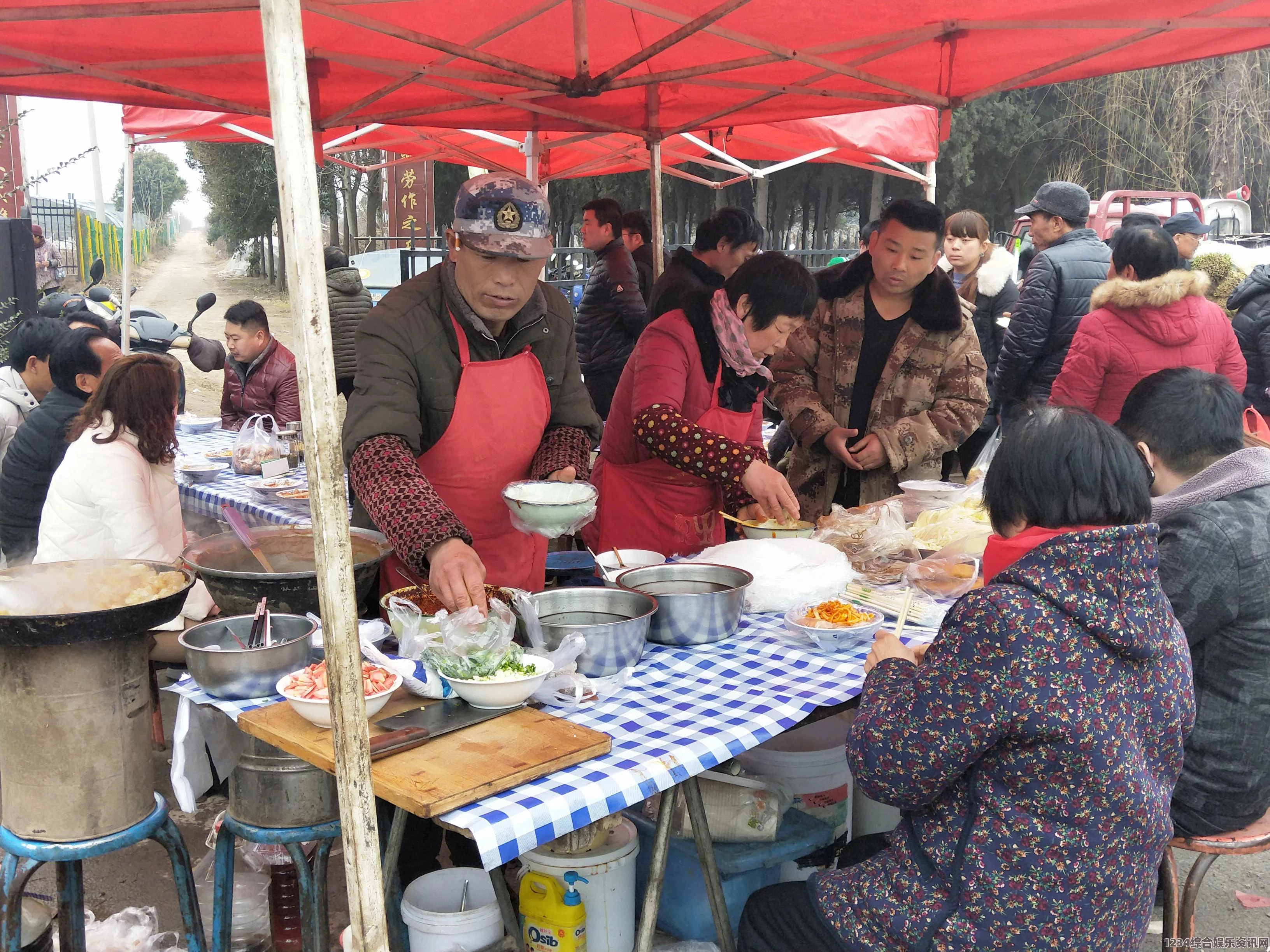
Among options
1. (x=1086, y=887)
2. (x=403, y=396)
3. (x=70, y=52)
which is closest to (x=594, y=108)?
(x=70, y=52)

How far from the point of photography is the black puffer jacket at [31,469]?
401 centimetres

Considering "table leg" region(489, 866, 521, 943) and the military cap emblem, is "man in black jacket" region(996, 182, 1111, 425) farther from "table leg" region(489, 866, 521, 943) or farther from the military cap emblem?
"table leg" region(489, 866, 521, 943)

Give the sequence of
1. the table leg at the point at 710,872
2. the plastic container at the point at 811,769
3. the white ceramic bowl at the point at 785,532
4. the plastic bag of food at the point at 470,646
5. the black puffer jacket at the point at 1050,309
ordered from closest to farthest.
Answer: the plastic bag of food at the point at 470,646, the table leg at the point at 710,872, the plastic container at the point at 811,769, the white ceramic bowl at the point at 785,532, the black puffer jacket at the point at 1050,309

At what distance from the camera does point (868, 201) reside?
79.3ft

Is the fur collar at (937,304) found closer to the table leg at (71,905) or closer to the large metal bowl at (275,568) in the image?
the large metal bowl at (275,568)

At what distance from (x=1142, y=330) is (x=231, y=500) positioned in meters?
4.22

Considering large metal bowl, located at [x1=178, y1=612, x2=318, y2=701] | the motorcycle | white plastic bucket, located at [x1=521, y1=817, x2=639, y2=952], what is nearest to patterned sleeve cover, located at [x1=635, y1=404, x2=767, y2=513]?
white plastic bucket, located at [x1=521, y1=817, x2=639, y2=952]

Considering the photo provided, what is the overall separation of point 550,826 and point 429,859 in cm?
124

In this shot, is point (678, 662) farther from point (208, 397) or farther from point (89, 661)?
point (208, 397)

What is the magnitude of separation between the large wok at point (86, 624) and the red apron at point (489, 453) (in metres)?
0.59

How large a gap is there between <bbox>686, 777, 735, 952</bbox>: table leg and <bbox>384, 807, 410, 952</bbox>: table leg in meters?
0.61

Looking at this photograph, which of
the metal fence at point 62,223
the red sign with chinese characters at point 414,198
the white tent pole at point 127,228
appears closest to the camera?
A: the white tent pole at point 127,228

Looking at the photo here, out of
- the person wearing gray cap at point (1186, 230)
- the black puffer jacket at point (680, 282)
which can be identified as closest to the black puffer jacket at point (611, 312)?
the black puffer jacket at point (680, 282)

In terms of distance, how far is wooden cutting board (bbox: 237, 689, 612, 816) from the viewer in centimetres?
157
